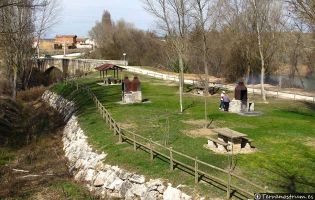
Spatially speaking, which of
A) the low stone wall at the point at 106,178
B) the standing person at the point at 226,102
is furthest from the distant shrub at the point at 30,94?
the standing person at the point at 226,102

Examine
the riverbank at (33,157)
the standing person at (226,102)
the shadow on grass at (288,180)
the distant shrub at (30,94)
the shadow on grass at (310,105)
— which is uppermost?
the standing person at (226,102)

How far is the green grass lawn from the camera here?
55.4ft

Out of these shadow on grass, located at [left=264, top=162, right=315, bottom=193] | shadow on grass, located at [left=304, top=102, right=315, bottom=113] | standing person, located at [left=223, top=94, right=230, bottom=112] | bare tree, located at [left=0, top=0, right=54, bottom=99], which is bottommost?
shadow on grass, located at [left=264, top=162, right=315, bottom=193]

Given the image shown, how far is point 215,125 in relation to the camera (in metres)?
26.3

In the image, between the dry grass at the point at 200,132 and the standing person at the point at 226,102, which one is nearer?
the dry grass at the point at 200,132

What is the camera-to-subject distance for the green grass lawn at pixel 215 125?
55.4 feet

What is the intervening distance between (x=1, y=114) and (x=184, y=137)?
2136 cm

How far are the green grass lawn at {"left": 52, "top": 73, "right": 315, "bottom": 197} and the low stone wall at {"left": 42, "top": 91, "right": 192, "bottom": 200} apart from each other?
45cm

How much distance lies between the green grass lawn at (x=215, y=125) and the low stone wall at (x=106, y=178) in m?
0.45

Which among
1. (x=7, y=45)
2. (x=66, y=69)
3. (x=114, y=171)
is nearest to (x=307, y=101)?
(x=114, y=171)

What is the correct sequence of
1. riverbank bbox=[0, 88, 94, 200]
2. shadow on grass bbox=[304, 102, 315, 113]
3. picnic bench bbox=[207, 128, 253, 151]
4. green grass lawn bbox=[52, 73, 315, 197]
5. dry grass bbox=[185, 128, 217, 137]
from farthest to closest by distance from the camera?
shadow on grass bbox=[304, 102, 315, 113] → dry grass bbox=[185, 128, 217, 137] → picnic bench bbox=[207, 128, 253, 151] → riverbank bbox=[0, 88, 94, 200] → green grass lawn bbox=[52, 73, 315, 197]

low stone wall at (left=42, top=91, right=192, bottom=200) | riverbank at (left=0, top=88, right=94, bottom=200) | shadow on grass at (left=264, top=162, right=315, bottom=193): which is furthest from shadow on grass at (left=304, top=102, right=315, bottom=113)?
riverbank at (left=0, top=88, right=94, bottom=200)

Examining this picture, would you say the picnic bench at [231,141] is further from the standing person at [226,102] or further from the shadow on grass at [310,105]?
the shadow on grass at [310,105]

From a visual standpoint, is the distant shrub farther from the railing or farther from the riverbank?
the railing
